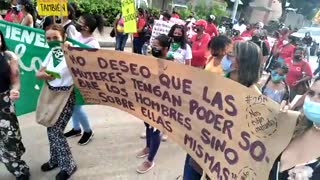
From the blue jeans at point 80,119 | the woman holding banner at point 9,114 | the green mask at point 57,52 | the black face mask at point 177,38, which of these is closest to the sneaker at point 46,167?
the woman holding banner at point 9,114

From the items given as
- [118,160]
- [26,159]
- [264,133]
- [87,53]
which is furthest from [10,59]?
[264,133]

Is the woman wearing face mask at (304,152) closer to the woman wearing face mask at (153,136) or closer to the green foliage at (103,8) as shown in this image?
the woman wearing face mask at (153,136)

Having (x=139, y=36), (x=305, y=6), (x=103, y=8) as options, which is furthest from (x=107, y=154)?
(x=305, y=6)

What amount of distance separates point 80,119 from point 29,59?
85 cm

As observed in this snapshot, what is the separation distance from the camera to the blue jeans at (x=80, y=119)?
4.45 metres

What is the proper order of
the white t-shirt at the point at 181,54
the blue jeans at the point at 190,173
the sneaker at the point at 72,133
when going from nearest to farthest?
the blue jeans at the point at 190,173 → the sneaker at the point at 72,133 → the white t-shirt at the point at 181,54

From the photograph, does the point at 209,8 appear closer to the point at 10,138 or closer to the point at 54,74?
the point at 54,74

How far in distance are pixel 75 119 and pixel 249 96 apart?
292cm

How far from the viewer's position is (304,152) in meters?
1.96

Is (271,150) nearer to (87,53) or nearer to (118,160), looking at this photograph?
(87,53)

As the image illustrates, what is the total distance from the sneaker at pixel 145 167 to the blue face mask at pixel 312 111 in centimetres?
232

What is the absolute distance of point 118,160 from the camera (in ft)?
14.2

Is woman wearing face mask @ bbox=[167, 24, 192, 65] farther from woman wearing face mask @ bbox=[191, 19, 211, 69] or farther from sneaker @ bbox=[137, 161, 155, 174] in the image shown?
sneaker @ bbox=[137, 161, 155, 174]

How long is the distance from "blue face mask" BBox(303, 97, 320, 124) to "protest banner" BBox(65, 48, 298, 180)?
0.09m
